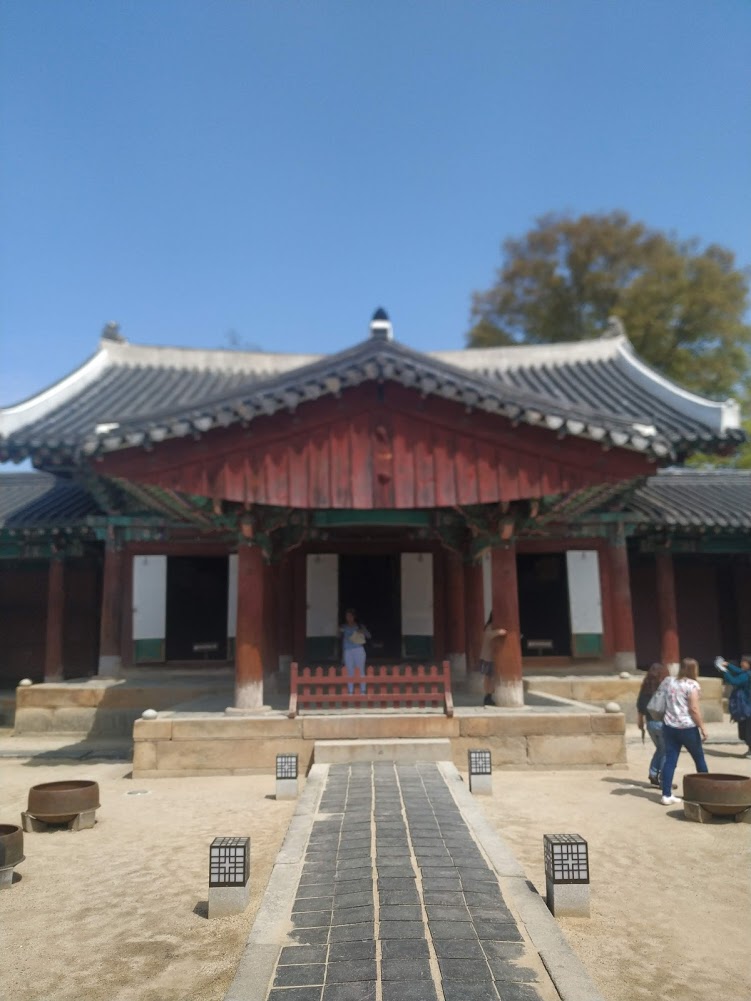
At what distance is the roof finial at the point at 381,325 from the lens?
12633mm

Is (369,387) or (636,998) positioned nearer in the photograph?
(636,998)

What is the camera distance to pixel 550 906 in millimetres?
5746

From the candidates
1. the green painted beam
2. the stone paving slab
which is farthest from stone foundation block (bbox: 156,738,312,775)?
the green painted beam

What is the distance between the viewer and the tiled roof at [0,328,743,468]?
11141mm

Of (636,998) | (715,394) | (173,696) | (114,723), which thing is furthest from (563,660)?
(715,394)

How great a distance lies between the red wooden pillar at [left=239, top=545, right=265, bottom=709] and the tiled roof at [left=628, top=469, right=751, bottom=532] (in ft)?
30.7

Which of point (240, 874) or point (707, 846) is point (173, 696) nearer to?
point (240, 874)

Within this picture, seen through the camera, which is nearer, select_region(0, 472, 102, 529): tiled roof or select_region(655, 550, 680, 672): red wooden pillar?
select_region(0, 472, 102, 529): tiled roof

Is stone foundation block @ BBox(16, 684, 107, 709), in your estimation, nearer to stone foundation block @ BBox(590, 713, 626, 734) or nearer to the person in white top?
stone foundation block @ BBox(590, 713, 626, 734)

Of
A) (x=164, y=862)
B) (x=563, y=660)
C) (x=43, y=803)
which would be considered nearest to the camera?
(x=164, y=862)

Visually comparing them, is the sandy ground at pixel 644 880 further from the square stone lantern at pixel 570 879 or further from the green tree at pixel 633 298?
the green tree at pixel 633 298

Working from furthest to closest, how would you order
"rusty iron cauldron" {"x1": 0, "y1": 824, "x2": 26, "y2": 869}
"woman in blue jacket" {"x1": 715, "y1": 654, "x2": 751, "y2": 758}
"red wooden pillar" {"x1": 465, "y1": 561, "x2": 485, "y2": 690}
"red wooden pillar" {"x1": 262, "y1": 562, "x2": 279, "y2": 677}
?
"red wooden pillar" {"x1": 465, "y1": 561, "x2": 485, "y2": 690}
"red wooden pillar" {"x1": 262, "y1": 562, "x2": 279, "y2": 677}
"woman in blue jacket" {"x1": 715, "y1": 654, "x2": 751, "y2": 758}
"rusty iron cauldron" {"x1": 0, "y1": 824, "x2": 26, "y2": 869}

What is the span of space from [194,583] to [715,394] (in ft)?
80.5

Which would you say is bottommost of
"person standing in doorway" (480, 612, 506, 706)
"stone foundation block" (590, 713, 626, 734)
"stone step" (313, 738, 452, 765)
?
"stone step" (313, 738, 452, 765)
